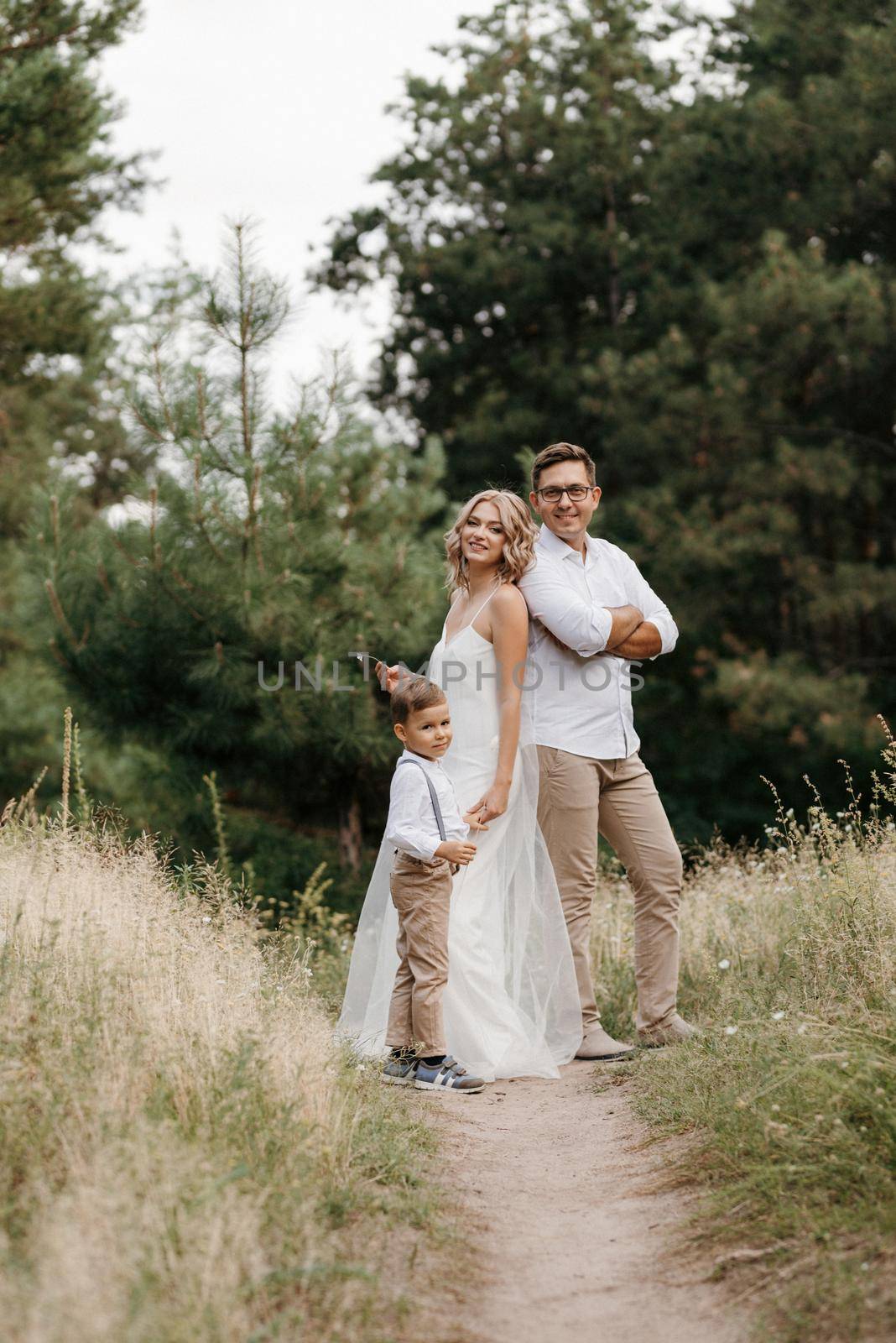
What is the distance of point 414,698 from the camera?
4445 mm

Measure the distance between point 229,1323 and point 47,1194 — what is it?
46 cm

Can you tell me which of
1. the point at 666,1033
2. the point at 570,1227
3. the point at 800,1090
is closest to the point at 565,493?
the point at 666,1033

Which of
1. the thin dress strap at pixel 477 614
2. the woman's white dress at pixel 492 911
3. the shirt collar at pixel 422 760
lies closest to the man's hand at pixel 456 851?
the shirt collar at pixel 422 760

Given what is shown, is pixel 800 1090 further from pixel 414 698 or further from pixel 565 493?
pixel 565 493

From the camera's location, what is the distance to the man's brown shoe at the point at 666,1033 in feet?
15.6

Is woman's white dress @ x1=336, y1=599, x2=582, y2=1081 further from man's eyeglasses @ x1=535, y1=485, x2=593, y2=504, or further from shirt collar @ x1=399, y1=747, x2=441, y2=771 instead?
man's eyeglasses @ x1=535, y1=485, x2=593, y2=504

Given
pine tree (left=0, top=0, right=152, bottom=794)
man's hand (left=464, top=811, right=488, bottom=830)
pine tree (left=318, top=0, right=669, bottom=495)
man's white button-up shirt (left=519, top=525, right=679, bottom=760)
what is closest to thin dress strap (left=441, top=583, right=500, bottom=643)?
man's white button-up shirt (left=519, top=525, right=679, bottom=760)

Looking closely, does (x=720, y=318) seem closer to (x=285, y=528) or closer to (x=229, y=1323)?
(x=285, y=528)

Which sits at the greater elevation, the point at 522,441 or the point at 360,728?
the point at 522,441

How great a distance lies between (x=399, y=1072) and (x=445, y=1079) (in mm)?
169

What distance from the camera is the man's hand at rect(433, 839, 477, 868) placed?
429cm

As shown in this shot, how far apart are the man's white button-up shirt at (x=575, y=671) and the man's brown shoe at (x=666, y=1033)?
1030 millimetres

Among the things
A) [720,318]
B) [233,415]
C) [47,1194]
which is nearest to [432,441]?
[233,415]

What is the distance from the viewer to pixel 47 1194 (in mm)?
2373
